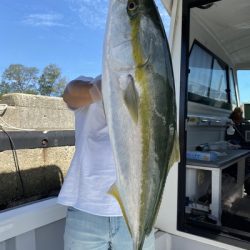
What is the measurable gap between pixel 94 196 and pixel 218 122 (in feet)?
10.1

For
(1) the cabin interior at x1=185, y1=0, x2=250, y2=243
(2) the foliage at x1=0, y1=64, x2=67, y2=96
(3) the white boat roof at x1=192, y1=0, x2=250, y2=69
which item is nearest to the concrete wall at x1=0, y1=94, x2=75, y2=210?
(1) the cabin interior at x1=185, y1=0, x2=250, y2=243

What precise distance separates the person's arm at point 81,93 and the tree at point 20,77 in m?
19.8

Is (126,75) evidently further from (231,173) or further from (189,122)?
(231,173)

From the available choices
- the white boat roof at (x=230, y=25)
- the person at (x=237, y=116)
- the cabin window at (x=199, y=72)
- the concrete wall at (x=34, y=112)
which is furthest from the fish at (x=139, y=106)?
the concrete wall at (x=34, y=112)

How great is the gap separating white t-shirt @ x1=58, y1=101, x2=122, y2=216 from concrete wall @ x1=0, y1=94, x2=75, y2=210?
7.77 ft

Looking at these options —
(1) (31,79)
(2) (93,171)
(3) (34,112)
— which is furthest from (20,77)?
(2) (93,171)

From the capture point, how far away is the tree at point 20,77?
20844 mm

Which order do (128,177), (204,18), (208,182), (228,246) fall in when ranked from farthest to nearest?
(204,18), (208,182), (228,246), (128,177)

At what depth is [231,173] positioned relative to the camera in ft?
13.0

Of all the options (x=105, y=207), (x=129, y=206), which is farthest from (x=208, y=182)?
(x=129, y=206)

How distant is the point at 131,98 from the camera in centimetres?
99

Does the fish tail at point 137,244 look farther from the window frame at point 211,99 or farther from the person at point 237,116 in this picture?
the person at point 237,116

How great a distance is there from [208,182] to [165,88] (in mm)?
2415

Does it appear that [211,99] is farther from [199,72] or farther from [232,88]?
[232,88]
